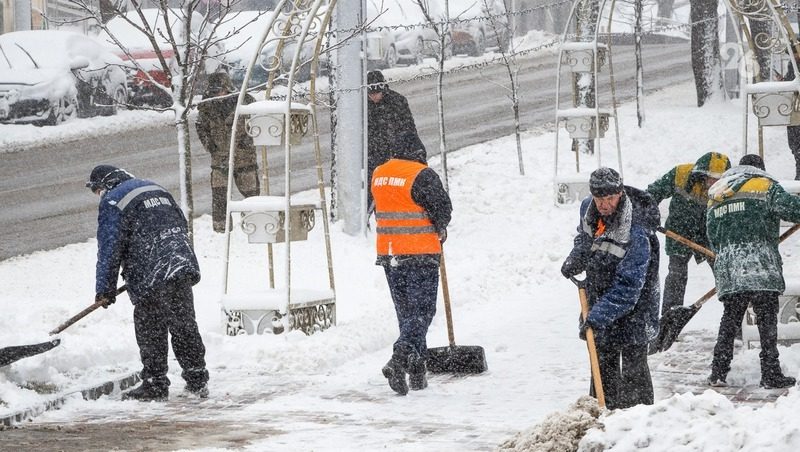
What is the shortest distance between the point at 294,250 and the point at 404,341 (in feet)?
17.9

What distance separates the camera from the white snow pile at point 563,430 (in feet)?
20.7

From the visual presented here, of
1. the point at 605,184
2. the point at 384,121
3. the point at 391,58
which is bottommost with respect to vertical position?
the point at 605,184

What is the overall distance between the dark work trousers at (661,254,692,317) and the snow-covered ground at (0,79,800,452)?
2.46 feet

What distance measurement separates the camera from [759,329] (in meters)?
9.20

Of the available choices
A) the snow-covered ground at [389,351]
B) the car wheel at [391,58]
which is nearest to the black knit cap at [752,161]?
the snow-covered ground at [389,351]

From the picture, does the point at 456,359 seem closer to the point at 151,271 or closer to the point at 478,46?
the point at 151,271

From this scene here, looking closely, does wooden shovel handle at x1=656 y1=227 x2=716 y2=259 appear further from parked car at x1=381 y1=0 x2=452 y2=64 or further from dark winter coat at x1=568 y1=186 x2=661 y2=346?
parked car at x1=381 y1=0 x2=452 y2=64

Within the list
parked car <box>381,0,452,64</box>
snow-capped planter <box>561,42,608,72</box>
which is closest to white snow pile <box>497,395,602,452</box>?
snow-capped planter <box>561,42,608,72</box>

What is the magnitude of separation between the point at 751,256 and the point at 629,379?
178 cm

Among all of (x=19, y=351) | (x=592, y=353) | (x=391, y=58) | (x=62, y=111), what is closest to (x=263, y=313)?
(x=19, y=351)

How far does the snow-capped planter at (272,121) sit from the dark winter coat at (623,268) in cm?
395

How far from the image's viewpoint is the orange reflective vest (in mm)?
9367

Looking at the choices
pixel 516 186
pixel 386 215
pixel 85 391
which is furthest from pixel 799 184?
pixel 516 186

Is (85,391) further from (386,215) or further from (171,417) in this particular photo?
(386,215)
